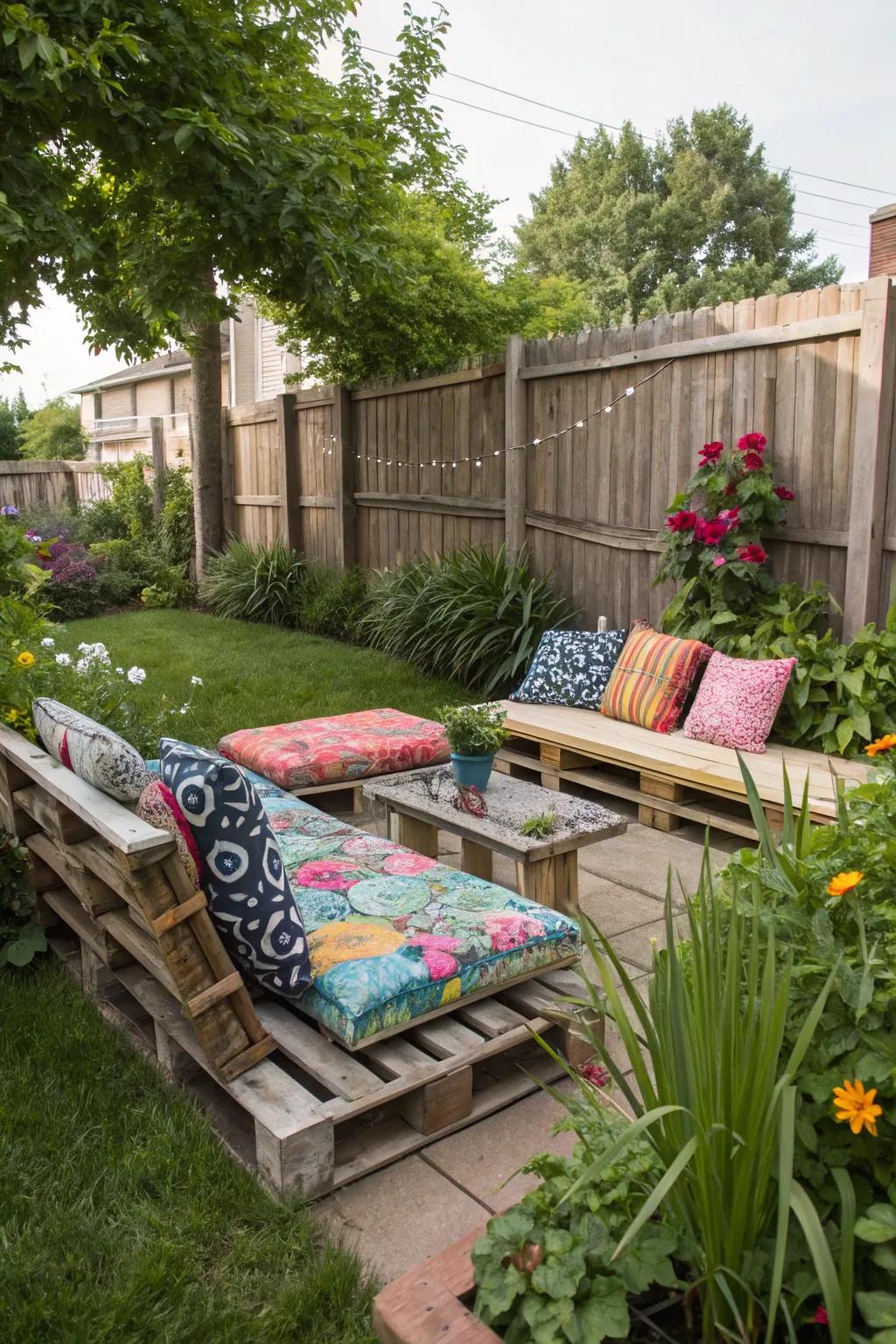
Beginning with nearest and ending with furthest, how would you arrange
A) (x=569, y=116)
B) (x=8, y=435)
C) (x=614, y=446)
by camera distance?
(x=614, y=446), (x=569, y=116), (x=8, y=435)

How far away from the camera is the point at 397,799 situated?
3.85 m

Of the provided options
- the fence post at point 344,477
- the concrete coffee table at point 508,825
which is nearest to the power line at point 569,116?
the fence post at point 344,477

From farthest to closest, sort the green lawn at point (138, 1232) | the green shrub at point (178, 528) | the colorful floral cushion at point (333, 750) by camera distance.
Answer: the green shrub at point (178, 528)
the colorful floral cushion at point (333, 750)
the green lawn at point (138, 1232)

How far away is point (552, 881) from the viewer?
347cm

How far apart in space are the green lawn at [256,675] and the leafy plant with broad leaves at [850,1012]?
446cm

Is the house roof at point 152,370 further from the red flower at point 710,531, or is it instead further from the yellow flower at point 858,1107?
the yellow flower at point 858,1107

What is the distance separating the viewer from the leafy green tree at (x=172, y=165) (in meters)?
4.91

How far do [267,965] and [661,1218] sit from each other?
115 centimetres

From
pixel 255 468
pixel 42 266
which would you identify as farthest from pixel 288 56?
pixel 255 468

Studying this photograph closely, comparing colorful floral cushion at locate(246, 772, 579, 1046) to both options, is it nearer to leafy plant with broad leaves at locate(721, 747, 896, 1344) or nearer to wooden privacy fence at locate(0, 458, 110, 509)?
leafy plant with broad leaves at locate(721, 747, 896, 1344)

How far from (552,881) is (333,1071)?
1337 millimetres

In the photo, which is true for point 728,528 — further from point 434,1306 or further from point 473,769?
point 434,1306

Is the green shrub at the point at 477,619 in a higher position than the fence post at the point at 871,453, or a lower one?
lower

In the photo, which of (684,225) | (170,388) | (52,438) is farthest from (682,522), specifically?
(52,438)
